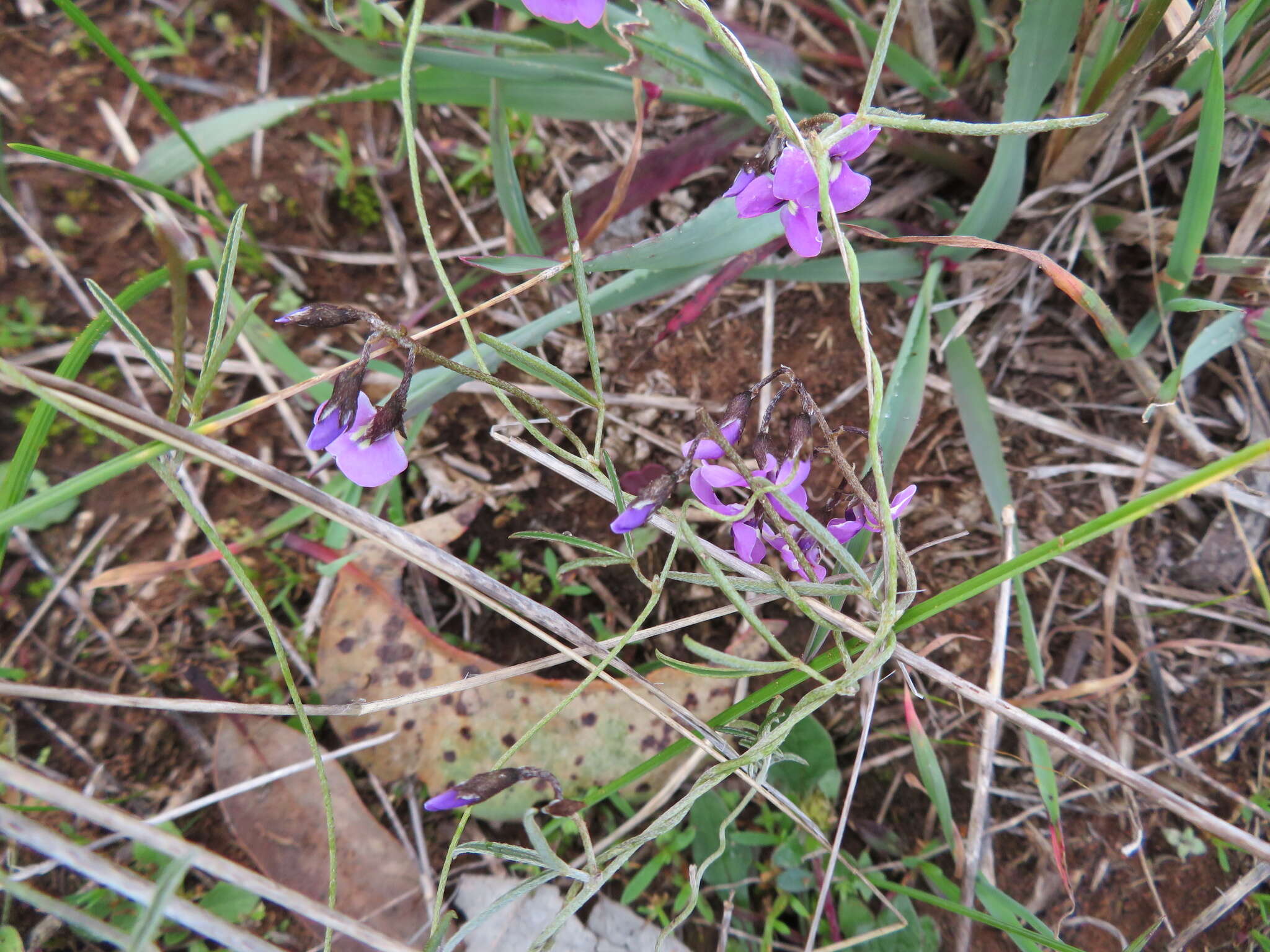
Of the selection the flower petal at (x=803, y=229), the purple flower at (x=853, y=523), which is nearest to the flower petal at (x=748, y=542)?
the purple flower at (x=853, y=523)

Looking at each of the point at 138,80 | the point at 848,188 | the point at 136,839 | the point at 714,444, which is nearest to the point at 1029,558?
the point at 714,444

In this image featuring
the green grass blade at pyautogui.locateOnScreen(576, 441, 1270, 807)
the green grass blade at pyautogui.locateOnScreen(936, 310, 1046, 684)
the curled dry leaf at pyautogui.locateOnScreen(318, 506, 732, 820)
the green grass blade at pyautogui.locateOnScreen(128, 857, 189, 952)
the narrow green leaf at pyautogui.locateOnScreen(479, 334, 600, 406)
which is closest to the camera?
the green grass blade at pyautogui.locateOnScreen(128, 857, 189, 952)

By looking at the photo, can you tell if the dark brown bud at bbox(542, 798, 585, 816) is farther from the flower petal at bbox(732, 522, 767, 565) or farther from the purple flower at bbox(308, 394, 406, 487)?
the purple flower at bbox(308, 394, 406, 487)

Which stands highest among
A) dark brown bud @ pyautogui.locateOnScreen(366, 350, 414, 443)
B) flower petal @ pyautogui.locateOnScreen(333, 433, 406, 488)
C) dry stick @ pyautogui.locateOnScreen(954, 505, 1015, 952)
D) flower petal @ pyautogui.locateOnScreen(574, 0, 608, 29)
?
flower petal @ pyautogui.locateOnScreen(574, 0, 608, 29)

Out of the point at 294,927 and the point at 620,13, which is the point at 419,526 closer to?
the point at 294,927

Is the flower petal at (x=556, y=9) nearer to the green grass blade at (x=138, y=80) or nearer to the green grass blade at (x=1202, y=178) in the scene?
the green grass blade at (x=138, y=80)

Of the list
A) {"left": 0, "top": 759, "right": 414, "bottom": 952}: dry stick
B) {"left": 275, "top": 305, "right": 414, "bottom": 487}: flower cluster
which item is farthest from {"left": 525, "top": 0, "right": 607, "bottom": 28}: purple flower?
{"left": 0, "top": 759, "right": 414, "bottom": 952}: dry stick

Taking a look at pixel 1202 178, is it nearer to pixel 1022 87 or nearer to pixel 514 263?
pixel 1022 87
